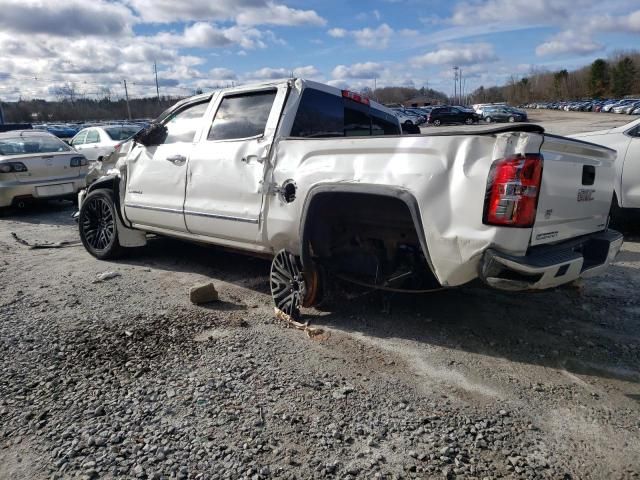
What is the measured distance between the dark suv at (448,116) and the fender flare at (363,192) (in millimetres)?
36031

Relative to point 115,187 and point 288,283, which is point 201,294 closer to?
point 288,283

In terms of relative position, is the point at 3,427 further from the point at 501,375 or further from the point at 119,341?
the point at 501,375

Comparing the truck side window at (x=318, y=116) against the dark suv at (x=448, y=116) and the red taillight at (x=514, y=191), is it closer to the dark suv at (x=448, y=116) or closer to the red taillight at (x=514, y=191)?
the red taillight at (x=514, y=191)

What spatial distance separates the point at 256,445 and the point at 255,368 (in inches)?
31.3

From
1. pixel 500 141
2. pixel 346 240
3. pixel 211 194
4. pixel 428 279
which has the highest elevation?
pixel 500 141

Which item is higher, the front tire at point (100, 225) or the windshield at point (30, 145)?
the windshield at point (30, 145)

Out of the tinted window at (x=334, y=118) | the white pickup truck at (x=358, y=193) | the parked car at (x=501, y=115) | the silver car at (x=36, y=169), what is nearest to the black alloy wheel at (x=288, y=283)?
the white pickup truck at (x=358, y=193)

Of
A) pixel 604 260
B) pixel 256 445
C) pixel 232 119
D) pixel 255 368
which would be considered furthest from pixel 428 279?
pixel 232 119

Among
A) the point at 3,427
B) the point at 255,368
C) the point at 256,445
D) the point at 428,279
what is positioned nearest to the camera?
the point at 256,445

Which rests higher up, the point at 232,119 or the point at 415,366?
the point at 232,119

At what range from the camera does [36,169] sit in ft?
30.1

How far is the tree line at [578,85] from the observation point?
86.4 metres

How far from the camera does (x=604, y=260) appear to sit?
11.6ft

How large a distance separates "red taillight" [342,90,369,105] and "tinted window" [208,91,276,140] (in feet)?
2.73
